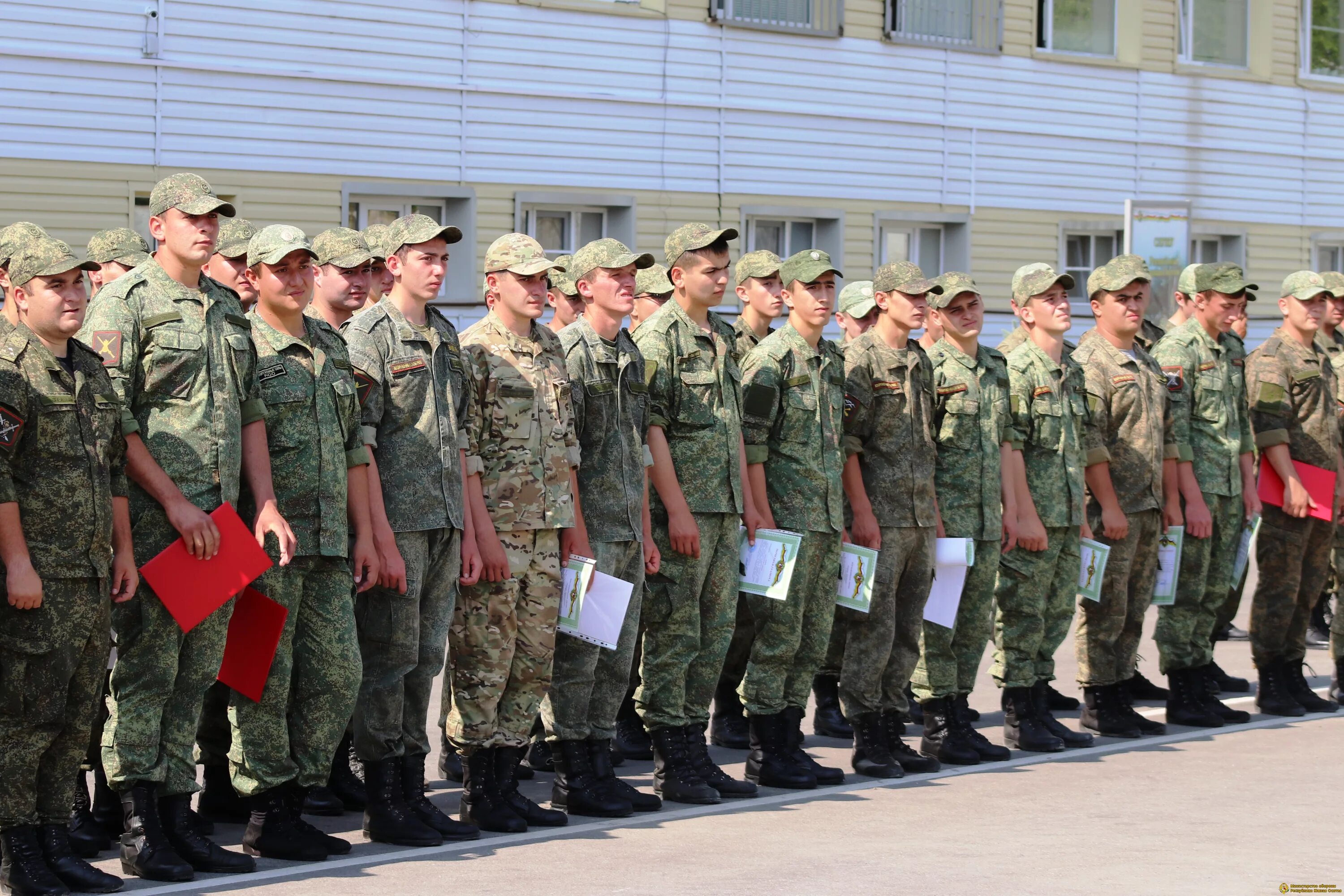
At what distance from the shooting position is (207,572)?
6.43m

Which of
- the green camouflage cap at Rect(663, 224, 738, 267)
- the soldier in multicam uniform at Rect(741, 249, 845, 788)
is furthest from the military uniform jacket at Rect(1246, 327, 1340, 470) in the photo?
the green camouflage cap at Rect(663, 224, 738, 267)

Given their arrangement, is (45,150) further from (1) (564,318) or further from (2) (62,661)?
(2) (62,661)

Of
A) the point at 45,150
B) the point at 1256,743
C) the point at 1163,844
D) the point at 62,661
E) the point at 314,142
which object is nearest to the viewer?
the point at 62,661

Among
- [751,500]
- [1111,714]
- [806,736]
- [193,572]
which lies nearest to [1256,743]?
[1111,714]

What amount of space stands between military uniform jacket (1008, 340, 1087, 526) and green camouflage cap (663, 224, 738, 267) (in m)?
1.77

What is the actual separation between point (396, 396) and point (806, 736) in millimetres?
3490

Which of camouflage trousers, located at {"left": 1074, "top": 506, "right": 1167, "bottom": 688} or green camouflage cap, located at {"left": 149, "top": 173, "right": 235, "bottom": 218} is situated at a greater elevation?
green camouflage cap, located at {"left": 149, "top": 173, "right": 235, "bottom": 218}

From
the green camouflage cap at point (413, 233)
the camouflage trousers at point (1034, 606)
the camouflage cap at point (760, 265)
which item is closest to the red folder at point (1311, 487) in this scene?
the camouflage trousers at point (1034, 606)

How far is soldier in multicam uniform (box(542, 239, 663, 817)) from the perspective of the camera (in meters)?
7.66

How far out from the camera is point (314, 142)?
654 inches

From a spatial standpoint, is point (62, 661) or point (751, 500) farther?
point (751, 500)

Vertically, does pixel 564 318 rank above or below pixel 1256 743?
above

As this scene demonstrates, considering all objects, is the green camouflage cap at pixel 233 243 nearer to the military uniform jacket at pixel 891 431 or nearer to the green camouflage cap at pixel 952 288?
the military uniform jacket at pixel 891 431

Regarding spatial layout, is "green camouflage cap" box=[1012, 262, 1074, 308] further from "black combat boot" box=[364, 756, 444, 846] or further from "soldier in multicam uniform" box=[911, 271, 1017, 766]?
"black combat boot" box=[364, 756, 444, 846]
